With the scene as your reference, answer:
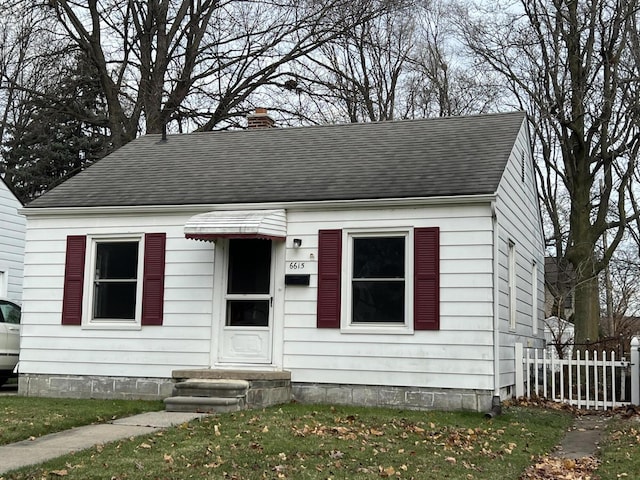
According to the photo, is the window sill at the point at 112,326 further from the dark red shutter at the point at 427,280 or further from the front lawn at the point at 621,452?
the front lawn at the point at 621,452

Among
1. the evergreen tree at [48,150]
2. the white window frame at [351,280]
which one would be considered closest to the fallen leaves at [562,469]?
the white window frame at [351,280]

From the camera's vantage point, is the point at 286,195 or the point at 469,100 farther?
the point at 469,100

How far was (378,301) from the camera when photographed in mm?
11148

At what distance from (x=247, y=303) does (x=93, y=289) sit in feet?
8.62

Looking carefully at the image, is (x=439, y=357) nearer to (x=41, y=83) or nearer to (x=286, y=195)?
(x=286, y=195)

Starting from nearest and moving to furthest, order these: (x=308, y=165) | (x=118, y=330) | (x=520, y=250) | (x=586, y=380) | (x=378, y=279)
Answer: (x=378, y=279)
(x=586, y=380)
(x=118, y=330)
(x=308, y=165)
(x=520, y=250)

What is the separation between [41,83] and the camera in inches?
947

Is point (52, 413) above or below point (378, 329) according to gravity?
below

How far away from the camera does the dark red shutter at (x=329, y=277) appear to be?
11211 mm

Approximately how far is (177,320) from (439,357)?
4.12 m

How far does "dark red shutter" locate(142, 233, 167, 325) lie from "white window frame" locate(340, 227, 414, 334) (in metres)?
2.95

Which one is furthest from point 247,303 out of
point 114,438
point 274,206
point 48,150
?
point 48,150

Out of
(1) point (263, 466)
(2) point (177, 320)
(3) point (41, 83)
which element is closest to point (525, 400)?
(2) point (177, 320)

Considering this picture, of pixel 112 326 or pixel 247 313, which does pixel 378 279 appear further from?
pixel 112 326
